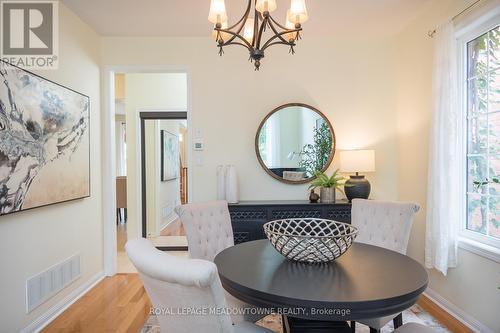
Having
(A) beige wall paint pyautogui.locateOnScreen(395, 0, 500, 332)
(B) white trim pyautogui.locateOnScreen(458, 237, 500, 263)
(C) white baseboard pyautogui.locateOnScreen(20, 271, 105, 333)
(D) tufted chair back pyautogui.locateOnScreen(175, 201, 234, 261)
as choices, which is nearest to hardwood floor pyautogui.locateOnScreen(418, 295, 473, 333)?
(A) beige wall paint pyautogui.locateOnScreen(395, 0, 500, 332)

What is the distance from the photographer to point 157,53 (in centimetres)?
330

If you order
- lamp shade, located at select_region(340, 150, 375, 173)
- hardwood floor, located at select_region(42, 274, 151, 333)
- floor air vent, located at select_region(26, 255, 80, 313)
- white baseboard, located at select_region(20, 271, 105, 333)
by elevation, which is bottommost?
hardwood floor, located at select_region(42, 274, 151, 333)

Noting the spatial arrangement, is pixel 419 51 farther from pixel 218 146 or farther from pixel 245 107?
pixel 218 146

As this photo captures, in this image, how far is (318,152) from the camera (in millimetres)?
3295

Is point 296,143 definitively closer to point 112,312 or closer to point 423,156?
point 423,156

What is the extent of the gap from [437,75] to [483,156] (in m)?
0.74

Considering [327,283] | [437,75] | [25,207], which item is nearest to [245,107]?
[437,75]

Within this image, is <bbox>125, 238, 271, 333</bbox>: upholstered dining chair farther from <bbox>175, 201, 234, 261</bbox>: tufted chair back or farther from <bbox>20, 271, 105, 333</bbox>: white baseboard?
<bbox>20, 271, 105, 333</bbox>: white baseboard

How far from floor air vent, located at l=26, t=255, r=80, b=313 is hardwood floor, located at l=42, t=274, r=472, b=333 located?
0.72 feet

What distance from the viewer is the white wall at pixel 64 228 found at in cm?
202

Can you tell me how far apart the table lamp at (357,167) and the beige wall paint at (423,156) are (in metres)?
0.46

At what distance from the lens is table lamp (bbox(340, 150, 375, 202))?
9.73 feet

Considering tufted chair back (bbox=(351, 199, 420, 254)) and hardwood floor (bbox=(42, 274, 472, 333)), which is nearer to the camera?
tufted chair back (bbox=(351, 199, 420, 254))

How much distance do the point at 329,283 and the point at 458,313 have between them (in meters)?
1.91
